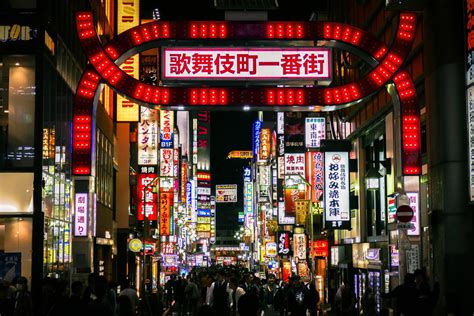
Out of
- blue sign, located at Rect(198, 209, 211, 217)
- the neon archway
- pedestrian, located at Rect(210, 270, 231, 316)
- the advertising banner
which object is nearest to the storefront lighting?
pedestrian, located at Rect(210, 270, 231, 316)

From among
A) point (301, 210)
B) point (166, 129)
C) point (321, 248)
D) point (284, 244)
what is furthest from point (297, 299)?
point (166, 129)

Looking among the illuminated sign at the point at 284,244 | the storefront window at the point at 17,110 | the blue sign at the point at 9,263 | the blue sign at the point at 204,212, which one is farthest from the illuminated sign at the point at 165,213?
the blue sign at the point at 204,212

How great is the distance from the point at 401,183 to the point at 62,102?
1602 centimetres

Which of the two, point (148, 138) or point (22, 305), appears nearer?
point (22, 305)

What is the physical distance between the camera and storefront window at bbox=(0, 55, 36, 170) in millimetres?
26984

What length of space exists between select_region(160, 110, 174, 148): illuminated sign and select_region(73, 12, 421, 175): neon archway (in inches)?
1634

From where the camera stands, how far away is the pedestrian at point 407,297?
15797mm

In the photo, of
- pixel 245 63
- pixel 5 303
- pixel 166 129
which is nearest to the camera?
pixel 5 303

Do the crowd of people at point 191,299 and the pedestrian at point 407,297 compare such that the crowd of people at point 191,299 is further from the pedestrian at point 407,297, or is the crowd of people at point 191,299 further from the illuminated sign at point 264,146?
the illuminated sign at point 264,146

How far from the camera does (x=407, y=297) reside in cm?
1587

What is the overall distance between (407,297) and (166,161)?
53124 millimetres

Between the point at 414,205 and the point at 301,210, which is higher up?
the point at 301,210

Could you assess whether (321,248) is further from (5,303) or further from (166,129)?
(5,303)

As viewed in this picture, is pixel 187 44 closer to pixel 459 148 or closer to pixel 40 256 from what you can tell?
pixel 459 148
